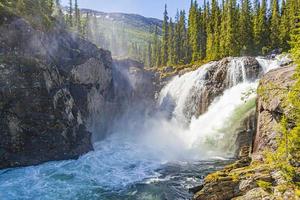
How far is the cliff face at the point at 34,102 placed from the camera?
99.9ft

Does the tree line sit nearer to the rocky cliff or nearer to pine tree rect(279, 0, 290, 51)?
pine tree rect(279, 0, 290, 51)

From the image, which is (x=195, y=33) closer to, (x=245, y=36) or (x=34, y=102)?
(x=245, y=36)

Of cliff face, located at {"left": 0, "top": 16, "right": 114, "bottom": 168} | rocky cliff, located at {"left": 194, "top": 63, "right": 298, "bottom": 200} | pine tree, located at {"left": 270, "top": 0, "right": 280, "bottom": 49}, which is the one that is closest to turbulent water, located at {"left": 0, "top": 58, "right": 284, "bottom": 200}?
cliff face, located at {"left": 0, "top": 16, "right": 114, "bottom": 168}

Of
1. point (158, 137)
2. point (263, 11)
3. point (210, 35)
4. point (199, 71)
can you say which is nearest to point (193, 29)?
point (210, 35)

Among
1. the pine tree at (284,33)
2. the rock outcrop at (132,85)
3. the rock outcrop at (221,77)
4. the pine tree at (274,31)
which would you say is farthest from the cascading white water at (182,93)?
the pine tree at (284,33)

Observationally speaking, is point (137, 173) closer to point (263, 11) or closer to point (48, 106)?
point (48, 106)

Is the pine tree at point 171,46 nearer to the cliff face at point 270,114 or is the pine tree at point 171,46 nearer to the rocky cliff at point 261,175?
the cliff face at point 270,114

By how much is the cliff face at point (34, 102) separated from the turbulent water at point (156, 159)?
1719 mm

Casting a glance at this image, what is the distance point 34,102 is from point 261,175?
23.0m

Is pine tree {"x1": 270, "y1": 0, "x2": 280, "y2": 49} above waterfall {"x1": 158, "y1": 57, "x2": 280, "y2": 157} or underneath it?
above

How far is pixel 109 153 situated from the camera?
38156mm

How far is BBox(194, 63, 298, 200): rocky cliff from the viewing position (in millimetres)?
16633

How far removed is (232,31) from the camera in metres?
64.9

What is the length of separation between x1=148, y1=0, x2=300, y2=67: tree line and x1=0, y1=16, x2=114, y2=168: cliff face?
127ft
